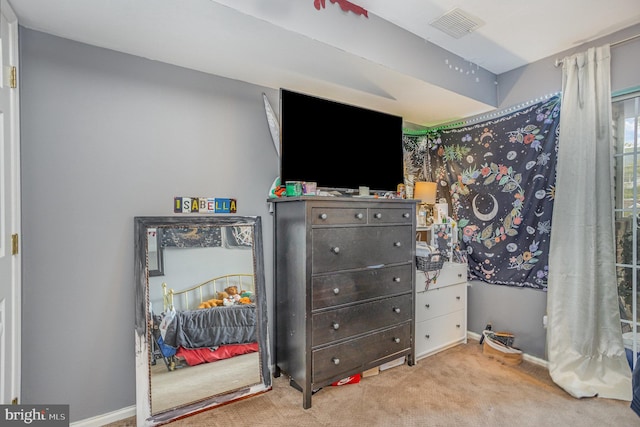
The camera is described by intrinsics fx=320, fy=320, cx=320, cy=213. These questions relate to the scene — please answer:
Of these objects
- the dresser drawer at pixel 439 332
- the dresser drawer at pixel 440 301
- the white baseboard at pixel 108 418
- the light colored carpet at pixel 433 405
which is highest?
the dresser drawer at pixel 440 301

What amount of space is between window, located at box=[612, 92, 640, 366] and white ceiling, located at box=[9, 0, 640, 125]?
0.60 metres

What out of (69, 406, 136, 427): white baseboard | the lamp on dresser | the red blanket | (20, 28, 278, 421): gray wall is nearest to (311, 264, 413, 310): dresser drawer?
the red blanket

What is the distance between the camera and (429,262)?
266 cm

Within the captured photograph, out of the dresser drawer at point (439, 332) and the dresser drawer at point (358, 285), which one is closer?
→ the dresser drawer at point (358, 285)

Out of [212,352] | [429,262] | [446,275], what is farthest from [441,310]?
[212,352]

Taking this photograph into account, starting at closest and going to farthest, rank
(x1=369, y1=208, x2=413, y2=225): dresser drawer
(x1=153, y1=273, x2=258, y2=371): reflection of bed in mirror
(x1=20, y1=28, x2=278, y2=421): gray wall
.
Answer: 1. (x1=20, y1=28, x2=278, y2=421): gray wall
2. (x1=153, y1=273, x2=258, y2=371): reflection of bed in mirror
3. (x1=369, y1=208, x2=413, y2=225): dresser drawer

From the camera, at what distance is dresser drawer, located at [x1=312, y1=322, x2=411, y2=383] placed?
2057 millimetres

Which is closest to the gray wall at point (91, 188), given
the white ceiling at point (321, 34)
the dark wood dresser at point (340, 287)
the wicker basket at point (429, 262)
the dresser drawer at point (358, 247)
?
the white ceiling at point (321, 34)

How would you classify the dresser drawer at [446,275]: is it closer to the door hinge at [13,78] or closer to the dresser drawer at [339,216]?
the dresser drawer at [339,216]

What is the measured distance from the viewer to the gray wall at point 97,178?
166cm

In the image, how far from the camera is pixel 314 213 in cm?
203

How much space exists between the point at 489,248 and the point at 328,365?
183 centimetres

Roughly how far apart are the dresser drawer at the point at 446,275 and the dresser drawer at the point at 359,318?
231 millimetres

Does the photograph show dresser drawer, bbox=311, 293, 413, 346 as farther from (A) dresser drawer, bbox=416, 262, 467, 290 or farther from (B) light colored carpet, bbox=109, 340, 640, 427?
(B) light colored carpet, bbox=109, 340, 640, 427
